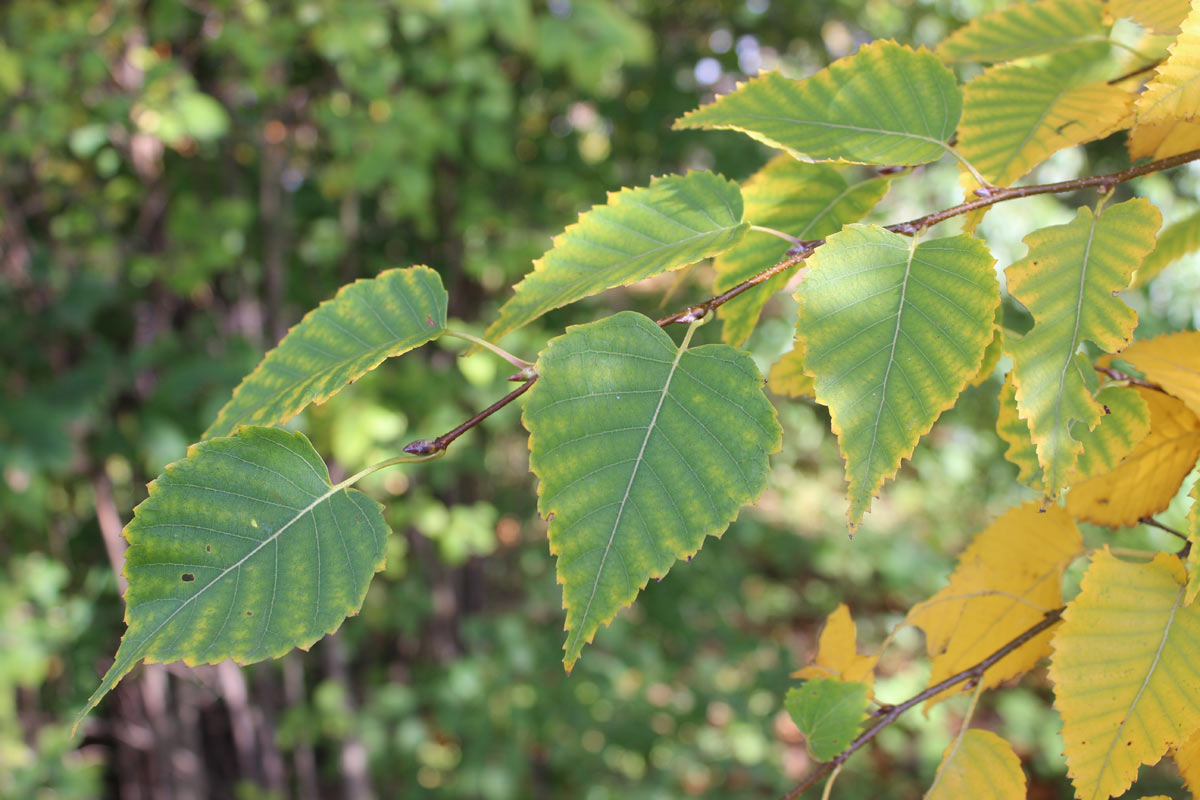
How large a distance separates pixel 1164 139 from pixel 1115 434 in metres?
0.25

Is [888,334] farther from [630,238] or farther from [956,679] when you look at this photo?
[956,679]

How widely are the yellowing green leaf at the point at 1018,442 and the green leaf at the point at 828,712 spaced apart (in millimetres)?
203

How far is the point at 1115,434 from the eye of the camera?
1.77 ft

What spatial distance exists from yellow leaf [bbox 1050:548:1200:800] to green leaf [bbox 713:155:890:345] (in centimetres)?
29

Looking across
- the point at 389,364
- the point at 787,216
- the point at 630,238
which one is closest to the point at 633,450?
the point at 630,238

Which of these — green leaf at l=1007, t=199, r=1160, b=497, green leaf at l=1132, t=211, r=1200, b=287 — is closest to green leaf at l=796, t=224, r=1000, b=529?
green leaf at l=1007, t=199, r=1160, b=497

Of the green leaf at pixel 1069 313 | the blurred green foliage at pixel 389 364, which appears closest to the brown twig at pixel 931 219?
the green leaf at pixel 1069 313

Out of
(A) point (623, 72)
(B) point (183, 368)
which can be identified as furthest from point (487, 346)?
(A) point (623, 72)

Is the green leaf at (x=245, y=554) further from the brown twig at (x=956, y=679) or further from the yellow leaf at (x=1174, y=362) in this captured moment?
the yellow leaf at (x=1174, y=362)

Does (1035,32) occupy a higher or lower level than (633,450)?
higher

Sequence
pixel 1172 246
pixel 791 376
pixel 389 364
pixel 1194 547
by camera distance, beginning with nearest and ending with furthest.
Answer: pixel 1194 547 → pixel 791 376 → pixel 1172 246 → pixel 389 364

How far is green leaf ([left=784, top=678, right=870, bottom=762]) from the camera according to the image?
1.97ft

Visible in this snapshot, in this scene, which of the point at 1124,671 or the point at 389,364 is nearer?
the point at 1124,671

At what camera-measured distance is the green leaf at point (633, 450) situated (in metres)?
0.47
